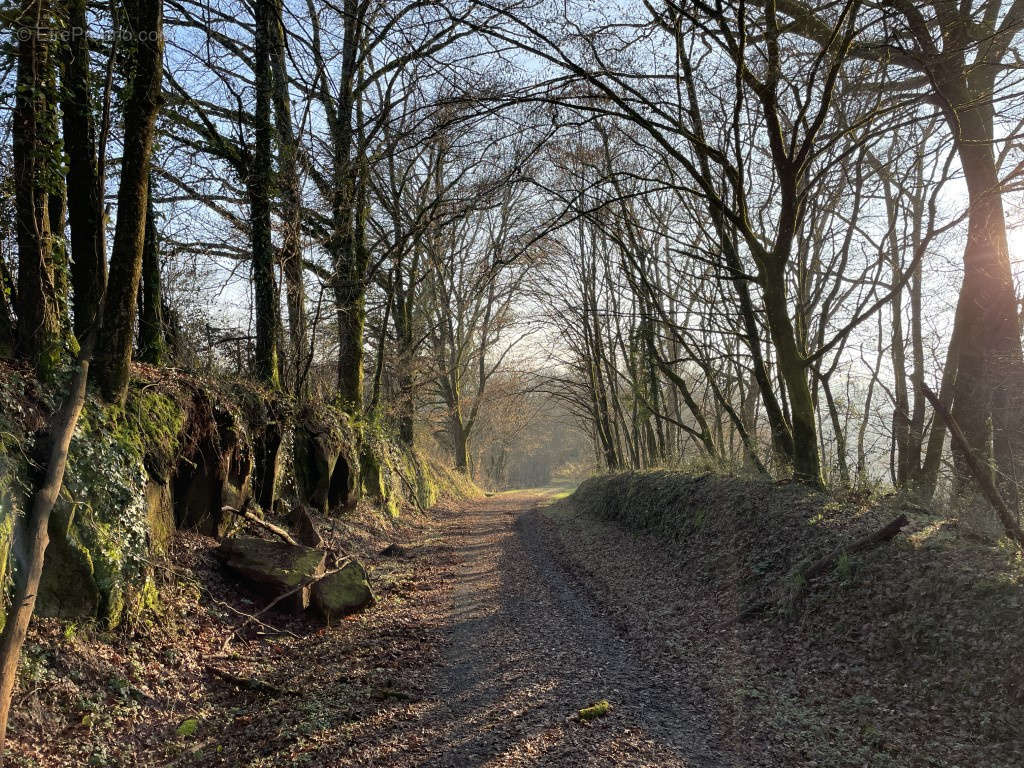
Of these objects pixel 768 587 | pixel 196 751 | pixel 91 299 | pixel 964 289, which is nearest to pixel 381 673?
pixel 196 751

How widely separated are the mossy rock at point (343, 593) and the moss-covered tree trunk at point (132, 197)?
286cm

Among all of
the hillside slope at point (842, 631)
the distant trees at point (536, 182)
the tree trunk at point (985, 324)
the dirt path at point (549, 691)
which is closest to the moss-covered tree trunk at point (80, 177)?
the distant trees at point (536, 182)

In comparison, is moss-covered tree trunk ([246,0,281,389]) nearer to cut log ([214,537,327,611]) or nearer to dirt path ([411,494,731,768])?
cut log ([214,537,327,611])

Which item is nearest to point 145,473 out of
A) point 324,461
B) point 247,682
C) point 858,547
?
point 247,682

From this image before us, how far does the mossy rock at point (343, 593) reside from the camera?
6.12m

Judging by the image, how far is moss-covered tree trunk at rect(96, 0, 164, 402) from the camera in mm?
5520

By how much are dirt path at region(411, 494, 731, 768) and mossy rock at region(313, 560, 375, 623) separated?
3.22 ft

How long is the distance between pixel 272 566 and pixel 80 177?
4538 millimetres

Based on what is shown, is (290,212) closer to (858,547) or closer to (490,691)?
(490,691)

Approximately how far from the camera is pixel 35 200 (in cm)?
541

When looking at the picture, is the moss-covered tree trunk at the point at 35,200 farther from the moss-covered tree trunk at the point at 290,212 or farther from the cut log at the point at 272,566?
the moss-covered tree trunk at the point at 290,212

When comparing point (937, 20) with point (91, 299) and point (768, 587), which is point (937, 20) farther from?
point (91, 299)

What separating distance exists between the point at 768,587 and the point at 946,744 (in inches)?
102

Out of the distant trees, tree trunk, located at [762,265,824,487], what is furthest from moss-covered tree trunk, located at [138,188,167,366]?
tree trunk, located at [762,265,824,487]
